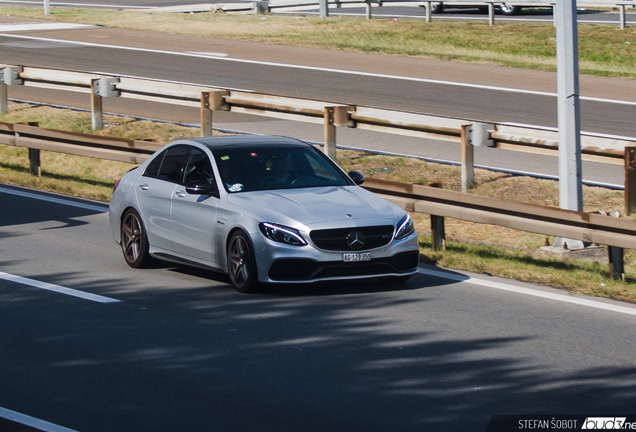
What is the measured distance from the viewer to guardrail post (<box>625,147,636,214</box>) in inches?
485

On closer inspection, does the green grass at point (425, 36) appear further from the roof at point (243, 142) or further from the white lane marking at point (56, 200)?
the roof at point (243, 142)

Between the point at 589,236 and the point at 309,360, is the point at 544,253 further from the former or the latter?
the point at 309,360

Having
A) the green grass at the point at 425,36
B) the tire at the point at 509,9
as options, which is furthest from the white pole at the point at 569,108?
the tire at the point at 509,9

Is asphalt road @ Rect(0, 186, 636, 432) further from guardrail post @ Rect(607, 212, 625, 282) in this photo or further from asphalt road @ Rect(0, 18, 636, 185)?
asphalt road @ Rect(0, 18, 636, 185)

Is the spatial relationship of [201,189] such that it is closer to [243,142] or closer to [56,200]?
→ [243,142]

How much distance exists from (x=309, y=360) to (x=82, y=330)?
2.05 metres

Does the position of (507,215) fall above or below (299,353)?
above

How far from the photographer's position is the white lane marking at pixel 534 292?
923cm

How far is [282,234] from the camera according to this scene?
945 centimetres

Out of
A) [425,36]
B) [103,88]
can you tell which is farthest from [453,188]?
[425,36]

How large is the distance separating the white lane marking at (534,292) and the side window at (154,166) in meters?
3.08

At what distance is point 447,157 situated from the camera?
16484mm

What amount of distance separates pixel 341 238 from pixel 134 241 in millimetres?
2776

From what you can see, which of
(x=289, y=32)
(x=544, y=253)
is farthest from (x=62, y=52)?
(x=544, y=253)
